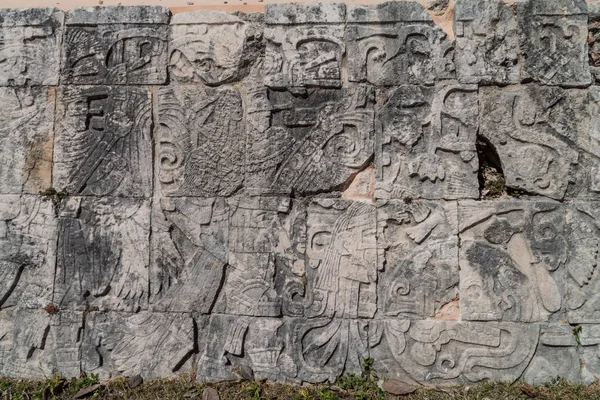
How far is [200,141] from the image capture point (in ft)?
13.2

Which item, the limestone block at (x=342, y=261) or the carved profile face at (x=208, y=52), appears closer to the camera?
the limestone block at (x=342, y=261)

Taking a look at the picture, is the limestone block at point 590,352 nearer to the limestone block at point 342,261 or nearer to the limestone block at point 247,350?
the limestone block at point 342,261

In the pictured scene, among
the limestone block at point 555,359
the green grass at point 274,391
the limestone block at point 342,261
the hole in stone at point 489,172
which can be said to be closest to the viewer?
the green grass at point 274,391

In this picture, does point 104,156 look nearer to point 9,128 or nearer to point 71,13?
point 9,128

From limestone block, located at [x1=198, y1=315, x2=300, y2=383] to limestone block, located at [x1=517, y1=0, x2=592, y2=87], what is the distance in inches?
108

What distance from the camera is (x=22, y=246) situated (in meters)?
4.05

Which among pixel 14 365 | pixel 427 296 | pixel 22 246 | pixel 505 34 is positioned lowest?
pixel 14 365

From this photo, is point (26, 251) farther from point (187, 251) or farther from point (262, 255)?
point (262, 255)

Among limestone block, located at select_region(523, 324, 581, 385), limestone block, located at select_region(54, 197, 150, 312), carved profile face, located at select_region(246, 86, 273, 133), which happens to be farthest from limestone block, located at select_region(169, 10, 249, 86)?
limestone block, located at select_region(523, 324, 581, 385)

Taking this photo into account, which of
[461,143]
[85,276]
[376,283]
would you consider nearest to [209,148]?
[85,276]

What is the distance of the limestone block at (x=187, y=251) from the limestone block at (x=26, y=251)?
84cm

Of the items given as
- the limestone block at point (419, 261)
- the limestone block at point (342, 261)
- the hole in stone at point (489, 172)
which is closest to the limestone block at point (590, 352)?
the limestone block at point (419, 261)

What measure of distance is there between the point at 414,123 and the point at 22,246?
323 centimetres

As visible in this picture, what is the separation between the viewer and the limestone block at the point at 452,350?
380cm
